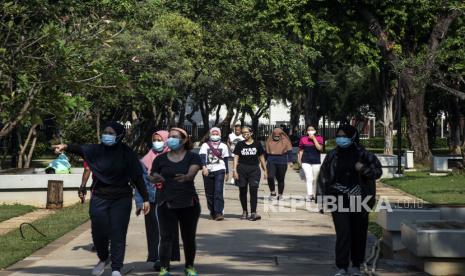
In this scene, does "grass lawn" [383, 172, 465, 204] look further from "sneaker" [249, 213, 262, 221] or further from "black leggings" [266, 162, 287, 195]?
"sneaker" [249, 213, 262, 221]

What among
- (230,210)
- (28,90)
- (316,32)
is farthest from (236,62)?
(28,90)

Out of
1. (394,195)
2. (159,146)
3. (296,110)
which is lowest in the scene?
(394,195)

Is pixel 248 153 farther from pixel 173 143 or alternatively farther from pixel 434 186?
pixel 434 186

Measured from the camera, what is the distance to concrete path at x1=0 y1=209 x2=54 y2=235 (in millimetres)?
15859

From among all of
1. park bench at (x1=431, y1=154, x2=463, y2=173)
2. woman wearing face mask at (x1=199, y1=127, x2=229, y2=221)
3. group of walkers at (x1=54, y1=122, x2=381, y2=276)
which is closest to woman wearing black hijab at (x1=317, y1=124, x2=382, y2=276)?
group of walkers at (x1=54, y1=122, x2=381, y2=276)

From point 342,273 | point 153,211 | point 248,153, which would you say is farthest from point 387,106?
point 342,273

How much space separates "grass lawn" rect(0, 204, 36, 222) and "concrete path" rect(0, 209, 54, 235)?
0.43 ft

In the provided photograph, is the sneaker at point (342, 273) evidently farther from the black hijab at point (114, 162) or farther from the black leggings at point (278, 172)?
the black leggings at point (278, 172)

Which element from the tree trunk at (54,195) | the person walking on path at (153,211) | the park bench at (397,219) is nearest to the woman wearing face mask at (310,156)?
the tree trunk at (54,195)

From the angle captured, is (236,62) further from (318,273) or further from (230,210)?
(318,273)

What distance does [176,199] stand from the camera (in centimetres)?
998

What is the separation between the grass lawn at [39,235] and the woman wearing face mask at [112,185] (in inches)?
82.7

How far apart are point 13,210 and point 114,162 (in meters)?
9.28

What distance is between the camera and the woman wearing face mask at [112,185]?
32.4 feet
